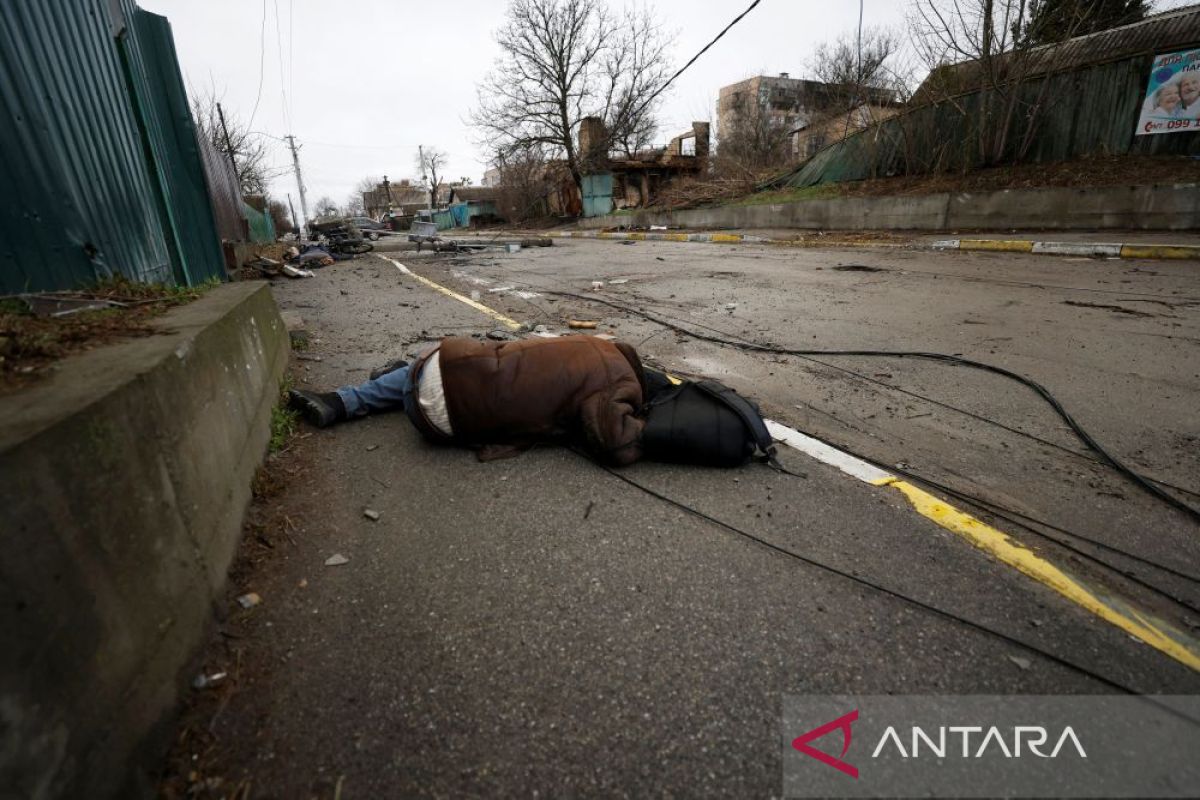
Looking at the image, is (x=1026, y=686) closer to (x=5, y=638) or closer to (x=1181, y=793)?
(x=1181, y=793)

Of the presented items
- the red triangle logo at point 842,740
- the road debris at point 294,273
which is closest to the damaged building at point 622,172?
the road debris at point 294,273

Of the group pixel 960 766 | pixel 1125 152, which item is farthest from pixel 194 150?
pixel 1125 152

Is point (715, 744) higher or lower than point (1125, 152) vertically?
lower

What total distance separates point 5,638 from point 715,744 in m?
1.42

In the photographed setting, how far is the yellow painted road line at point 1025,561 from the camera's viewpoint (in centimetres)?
152

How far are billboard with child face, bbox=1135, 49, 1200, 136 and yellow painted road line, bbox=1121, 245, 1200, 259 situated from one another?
563cm

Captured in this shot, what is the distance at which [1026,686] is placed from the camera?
141 centimetres

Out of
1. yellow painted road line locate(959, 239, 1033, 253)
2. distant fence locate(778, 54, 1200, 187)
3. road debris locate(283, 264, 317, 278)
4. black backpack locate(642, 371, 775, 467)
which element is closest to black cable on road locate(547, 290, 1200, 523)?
black backpack locate(642, 371, 775, 467)

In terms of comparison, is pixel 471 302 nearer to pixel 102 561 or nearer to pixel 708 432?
pixel 708 432

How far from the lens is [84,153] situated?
3221mm

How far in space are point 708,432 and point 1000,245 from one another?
1070 cm

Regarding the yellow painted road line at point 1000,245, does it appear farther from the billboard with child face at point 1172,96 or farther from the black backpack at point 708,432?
the black backpack at point 708,432

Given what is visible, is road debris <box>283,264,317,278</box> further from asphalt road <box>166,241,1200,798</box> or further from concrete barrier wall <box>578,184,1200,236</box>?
concrete barrier wall <box>578,184,1200,236</box>

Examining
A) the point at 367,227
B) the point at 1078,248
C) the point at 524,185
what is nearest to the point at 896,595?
the point at 1078,248
